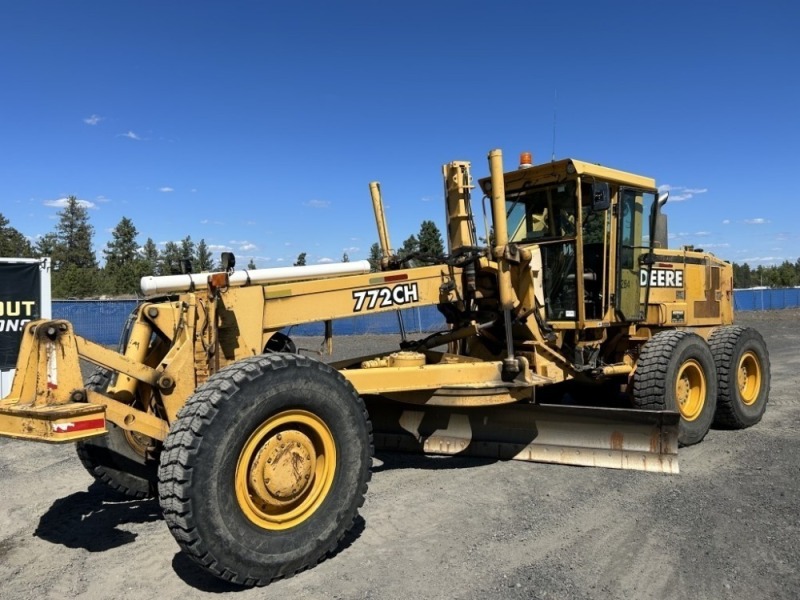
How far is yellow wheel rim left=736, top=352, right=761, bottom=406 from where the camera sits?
800cm

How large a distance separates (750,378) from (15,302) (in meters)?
10.8

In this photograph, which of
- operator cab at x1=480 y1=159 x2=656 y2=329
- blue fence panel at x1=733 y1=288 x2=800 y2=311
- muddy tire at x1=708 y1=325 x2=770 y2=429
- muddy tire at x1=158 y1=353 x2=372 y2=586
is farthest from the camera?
blue fence panel at x1=733 y1=288 x2=800 y2=311

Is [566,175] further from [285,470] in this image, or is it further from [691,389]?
[285,470]

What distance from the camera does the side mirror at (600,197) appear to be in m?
6.23

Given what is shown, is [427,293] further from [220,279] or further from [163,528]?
[163,528]

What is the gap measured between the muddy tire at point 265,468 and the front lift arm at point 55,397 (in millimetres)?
505

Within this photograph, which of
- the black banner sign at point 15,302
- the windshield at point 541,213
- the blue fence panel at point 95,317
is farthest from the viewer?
the blue fence panel at point 95,317

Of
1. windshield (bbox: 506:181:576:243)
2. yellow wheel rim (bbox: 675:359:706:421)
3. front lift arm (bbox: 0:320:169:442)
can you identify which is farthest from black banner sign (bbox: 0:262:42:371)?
yellow wheel rim (bbox: 675:359:706:421)

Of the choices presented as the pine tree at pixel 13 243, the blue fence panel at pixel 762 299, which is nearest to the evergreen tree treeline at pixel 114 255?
the pine tree at pixel 13 243

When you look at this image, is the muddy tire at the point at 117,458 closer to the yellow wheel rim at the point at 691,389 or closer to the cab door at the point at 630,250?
the cab door at the point at 630,250

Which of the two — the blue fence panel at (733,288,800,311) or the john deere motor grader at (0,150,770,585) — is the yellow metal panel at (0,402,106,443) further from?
the blue fence panel at (733,288,800,311)

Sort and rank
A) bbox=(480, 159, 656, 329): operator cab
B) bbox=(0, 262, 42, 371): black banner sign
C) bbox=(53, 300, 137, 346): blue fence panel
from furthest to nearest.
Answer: bbox=(53, 300, 137, 346): blue fence panel
bbox=(0, 262, 42, 371): black banner sign
bbox=(480, 159, 656, 329): operator cab

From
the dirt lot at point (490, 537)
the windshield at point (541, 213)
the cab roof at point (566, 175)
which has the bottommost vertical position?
the dirt lot at point (490, 537)

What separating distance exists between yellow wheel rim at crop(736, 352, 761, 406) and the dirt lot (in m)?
1.89
